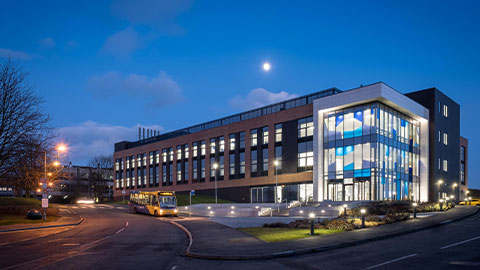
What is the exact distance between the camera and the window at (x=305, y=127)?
5362 centimetres

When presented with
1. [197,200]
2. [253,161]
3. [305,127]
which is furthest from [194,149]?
[305,127]

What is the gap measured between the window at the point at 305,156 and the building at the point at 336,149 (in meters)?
0.14

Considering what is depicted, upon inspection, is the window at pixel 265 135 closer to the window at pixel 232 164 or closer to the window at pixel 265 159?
the window at pixel 265 159

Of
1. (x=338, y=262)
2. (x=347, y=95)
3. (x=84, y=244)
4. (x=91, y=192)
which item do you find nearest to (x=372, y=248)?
(x=338, y=262)

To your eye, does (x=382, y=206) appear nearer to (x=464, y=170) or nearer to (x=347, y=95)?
(x=347, y=95)

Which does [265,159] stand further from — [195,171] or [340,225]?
[340,225]

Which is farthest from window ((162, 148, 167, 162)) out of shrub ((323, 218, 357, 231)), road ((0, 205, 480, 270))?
road ((0, 205, 480, 270))

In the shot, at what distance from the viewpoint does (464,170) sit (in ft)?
268

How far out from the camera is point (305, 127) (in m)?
54.5

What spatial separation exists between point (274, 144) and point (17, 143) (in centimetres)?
3684

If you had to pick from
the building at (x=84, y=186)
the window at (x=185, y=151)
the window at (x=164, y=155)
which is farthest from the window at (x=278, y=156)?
the building at (x=84, y=186)

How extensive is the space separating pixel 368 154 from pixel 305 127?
1211cm

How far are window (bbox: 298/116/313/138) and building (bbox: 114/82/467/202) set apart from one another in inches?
5.5

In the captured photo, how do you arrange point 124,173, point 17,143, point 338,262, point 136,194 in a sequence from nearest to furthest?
1. point 338,262
2. point 17,143
3. point 136,194
4. point 124,173
